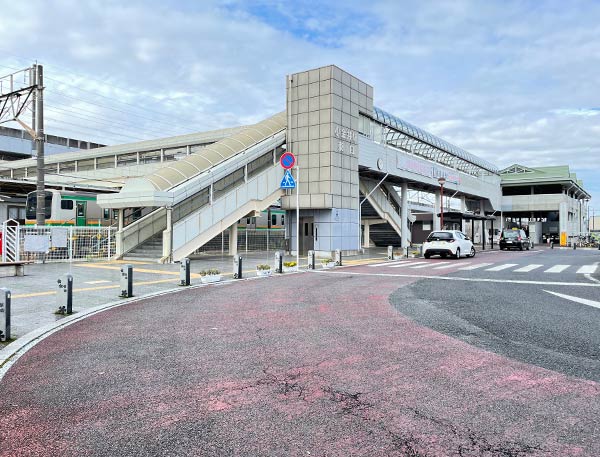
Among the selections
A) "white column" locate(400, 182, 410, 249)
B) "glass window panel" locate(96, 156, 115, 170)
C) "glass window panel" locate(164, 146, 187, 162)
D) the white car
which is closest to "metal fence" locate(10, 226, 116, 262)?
the white car

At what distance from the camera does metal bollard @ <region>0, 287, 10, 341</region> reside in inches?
264

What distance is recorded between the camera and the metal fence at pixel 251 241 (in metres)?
30.9

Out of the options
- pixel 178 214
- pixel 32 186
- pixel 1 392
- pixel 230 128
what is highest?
pixel 230 128

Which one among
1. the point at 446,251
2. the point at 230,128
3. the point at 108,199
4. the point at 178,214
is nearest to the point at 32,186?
the point at 108,199

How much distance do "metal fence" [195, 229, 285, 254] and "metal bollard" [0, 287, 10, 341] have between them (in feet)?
76.6

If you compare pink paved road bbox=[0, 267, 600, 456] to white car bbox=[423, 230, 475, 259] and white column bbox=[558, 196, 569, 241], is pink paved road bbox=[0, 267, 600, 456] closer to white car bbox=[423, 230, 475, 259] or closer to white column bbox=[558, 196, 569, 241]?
white car bbox=[423, 230, 475, 259]

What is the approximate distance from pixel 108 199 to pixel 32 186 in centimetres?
955

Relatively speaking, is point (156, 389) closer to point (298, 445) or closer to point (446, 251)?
point (298, 445)

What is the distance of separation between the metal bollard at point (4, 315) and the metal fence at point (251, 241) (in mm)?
23335

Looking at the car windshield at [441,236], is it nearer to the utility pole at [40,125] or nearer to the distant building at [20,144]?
the utility pole at [40,125]

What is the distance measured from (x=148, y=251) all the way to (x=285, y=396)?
20794 mm

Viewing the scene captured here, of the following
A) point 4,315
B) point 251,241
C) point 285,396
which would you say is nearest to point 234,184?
point 251,241

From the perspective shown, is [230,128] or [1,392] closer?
[1,392]

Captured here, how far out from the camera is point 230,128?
40312mm
